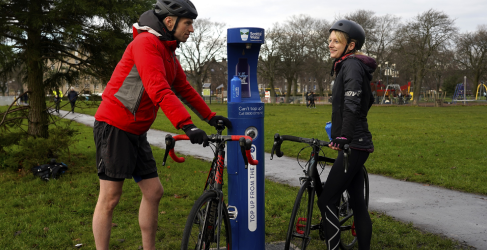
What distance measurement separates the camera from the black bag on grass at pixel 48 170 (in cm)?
661

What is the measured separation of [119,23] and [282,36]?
4793cm

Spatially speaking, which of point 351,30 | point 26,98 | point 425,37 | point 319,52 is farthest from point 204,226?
point 319,52

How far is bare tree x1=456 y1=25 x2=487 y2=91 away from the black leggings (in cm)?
5351

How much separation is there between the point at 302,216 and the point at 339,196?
32 centimetres

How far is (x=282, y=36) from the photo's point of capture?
53.4 meters

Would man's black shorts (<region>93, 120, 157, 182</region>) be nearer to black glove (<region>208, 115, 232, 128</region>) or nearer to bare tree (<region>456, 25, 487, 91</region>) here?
black glove (<region>208, 115, 232, 128</region>)

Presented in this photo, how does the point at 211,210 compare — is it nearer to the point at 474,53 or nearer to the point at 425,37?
the point at 425,37

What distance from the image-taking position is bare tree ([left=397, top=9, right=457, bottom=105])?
38875mm

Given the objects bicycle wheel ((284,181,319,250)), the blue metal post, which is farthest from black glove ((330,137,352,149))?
the blue metal post

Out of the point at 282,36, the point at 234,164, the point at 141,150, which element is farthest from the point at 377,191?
the point at 282,36

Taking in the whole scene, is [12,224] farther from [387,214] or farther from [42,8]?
[387,214]

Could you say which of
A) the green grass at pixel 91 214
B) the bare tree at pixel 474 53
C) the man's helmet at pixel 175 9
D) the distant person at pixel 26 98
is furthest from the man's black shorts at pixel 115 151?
the bare tree at pixel 474 53

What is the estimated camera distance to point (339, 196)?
10.1 feet

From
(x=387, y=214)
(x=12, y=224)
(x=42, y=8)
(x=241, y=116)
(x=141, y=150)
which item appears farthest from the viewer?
(x=42, y=8)
